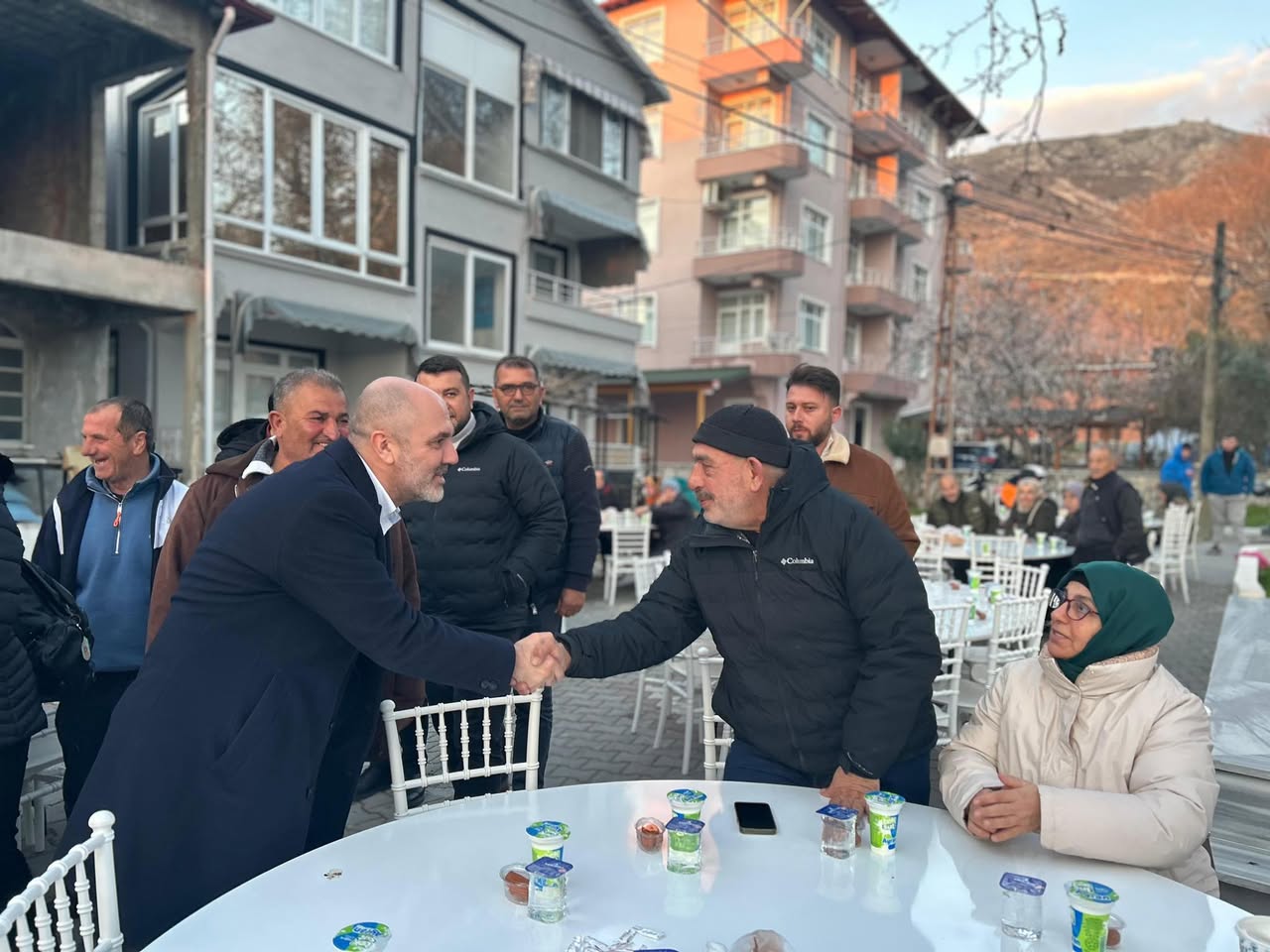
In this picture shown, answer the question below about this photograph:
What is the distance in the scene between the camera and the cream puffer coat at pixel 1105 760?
1.91 metres

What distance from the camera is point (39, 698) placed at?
291cm

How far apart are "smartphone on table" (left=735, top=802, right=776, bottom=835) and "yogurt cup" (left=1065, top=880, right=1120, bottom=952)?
697 millimetres

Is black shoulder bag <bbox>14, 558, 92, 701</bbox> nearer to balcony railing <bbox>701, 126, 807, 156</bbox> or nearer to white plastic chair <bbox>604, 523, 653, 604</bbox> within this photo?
white plastic chair <bbox>604, 523, 653, 604</bbox>

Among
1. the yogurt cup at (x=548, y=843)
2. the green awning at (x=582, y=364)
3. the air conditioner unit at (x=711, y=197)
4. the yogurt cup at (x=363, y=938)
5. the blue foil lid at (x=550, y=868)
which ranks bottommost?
the yogurt cup at (x=363, y=938)

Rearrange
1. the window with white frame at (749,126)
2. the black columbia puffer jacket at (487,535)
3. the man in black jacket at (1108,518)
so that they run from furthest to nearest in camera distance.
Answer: the window with white frame at (749,126)
the man in black jacket at (1108,518)
the black columbia puffer jacket at (487,535)

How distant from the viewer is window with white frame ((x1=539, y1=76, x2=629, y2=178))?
668 inches

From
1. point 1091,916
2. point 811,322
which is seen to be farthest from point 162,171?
point 811,322

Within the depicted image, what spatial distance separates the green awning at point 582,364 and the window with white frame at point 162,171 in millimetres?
6639

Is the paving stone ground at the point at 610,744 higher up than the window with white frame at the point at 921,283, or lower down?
lower down

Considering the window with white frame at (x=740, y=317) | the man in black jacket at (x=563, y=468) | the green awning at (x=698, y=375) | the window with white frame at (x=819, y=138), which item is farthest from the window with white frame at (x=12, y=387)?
the window with white frame at (x=819, y=138)

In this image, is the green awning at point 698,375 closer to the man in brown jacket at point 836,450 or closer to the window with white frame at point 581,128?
the window with white frame at point 581,128

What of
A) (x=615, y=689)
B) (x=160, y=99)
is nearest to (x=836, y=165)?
(x=160, y=99)

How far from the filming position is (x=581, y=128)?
17.9 m

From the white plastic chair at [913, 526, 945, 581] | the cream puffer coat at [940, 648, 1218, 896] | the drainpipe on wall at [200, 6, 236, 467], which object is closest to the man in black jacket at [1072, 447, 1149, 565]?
the white plastic chair at [913, 526, 945, 581]
